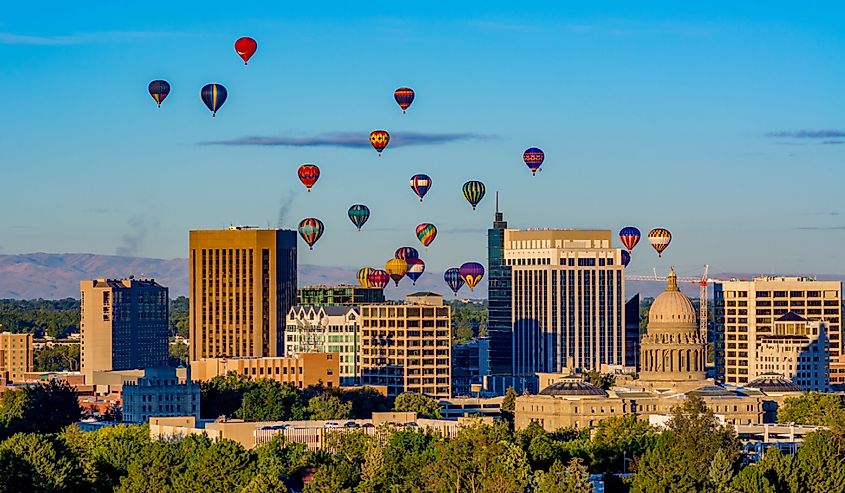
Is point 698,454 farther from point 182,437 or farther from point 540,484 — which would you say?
point 182,437

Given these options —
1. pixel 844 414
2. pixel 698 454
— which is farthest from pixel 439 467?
pixel 844 414

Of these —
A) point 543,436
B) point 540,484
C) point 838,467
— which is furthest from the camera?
point 543,436

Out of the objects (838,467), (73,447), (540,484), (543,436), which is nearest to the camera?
(540,484)

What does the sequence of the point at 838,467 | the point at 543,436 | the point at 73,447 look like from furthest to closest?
the point at 543,436 → the point at 73,447 → the point at 838,467

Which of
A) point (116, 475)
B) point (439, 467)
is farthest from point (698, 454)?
point (116, 475)

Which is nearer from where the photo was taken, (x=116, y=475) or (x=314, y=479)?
(x=314, y=479)

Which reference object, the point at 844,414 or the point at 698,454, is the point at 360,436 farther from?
the point at 844,414

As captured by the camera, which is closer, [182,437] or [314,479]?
[314,479]
